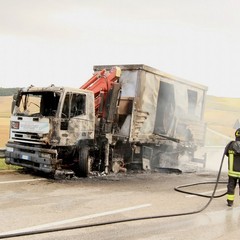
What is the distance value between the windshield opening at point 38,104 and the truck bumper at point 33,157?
1.01 meters

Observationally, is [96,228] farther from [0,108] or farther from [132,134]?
[0,108]

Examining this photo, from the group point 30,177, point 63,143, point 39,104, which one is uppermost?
point 39,104

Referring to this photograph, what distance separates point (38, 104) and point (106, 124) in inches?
85.1

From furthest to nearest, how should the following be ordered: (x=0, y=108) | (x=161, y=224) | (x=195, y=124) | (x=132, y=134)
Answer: (x=0, y=108) < (x=195, y=124) < (x=132, y=134) < (x=161, y=224)

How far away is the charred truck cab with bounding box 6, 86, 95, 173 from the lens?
38.5 feet

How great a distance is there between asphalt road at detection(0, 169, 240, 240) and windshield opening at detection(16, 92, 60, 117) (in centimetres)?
181

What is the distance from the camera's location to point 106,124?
1342 cm

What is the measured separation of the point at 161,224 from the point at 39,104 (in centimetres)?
685

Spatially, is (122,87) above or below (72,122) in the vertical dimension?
above

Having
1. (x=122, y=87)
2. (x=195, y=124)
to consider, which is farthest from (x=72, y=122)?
(x=195, y=124)

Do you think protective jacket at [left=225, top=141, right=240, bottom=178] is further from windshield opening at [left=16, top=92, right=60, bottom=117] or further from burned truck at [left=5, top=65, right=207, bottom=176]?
windshield opening at [left=16, top=92, right=60, bottom=117]

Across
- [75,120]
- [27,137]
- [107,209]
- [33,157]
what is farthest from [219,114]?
[107,209]

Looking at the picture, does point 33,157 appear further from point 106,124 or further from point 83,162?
point 106,124

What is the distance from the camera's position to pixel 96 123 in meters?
13.5
